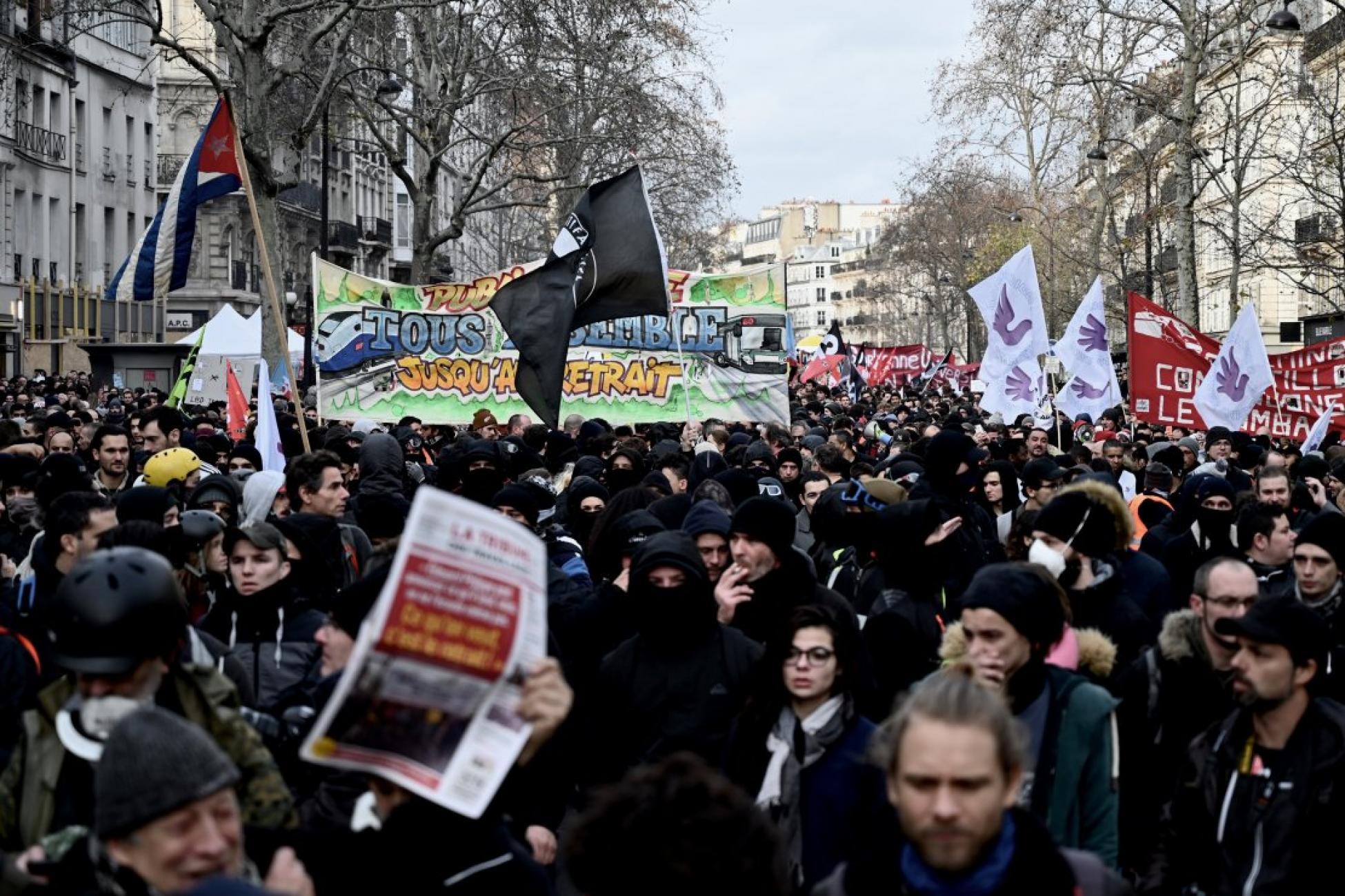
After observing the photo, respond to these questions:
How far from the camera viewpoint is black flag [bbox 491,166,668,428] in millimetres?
12211

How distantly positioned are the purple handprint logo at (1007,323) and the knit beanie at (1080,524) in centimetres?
1155

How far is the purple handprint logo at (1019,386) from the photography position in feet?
59.8

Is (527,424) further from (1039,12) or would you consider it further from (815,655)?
(1039,12)

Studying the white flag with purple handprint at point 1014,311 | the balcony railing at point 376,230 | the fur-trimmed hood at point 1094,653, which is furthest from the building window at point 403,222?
the fur-trimmed hood at point 1094,653

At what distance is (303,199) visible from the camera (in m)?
68.3

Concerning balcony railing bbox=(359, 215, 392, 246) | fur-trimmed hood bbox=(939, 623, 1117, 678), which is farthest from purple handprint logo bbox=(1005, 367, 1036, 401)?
balcony railing bbox=(359, 215, 392, 246)

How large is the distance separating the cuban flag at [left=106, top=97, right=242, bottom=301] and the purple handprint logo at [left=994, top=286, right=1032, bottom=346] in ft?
22.0

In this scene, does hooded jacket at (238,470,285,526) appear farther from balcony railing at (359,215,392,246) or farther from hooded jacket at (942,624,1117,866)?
balcony railing at (359,215,392,246)

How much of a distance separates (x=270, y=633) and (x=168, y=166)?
188 feet

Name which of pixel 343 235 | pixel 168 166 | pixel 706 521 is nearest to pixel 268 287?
pixel 706 521

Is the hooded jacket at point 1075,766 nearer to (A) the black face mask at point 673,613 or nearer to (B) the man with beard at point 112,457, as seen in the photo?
(A) the black face mask at point 673,613

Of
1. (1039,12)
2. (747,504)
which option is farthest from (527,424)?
(1039,12)

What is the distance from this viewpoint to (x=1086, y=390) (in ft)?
61.9

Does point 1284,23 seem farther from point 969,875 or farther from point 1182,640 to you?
point 969,875
